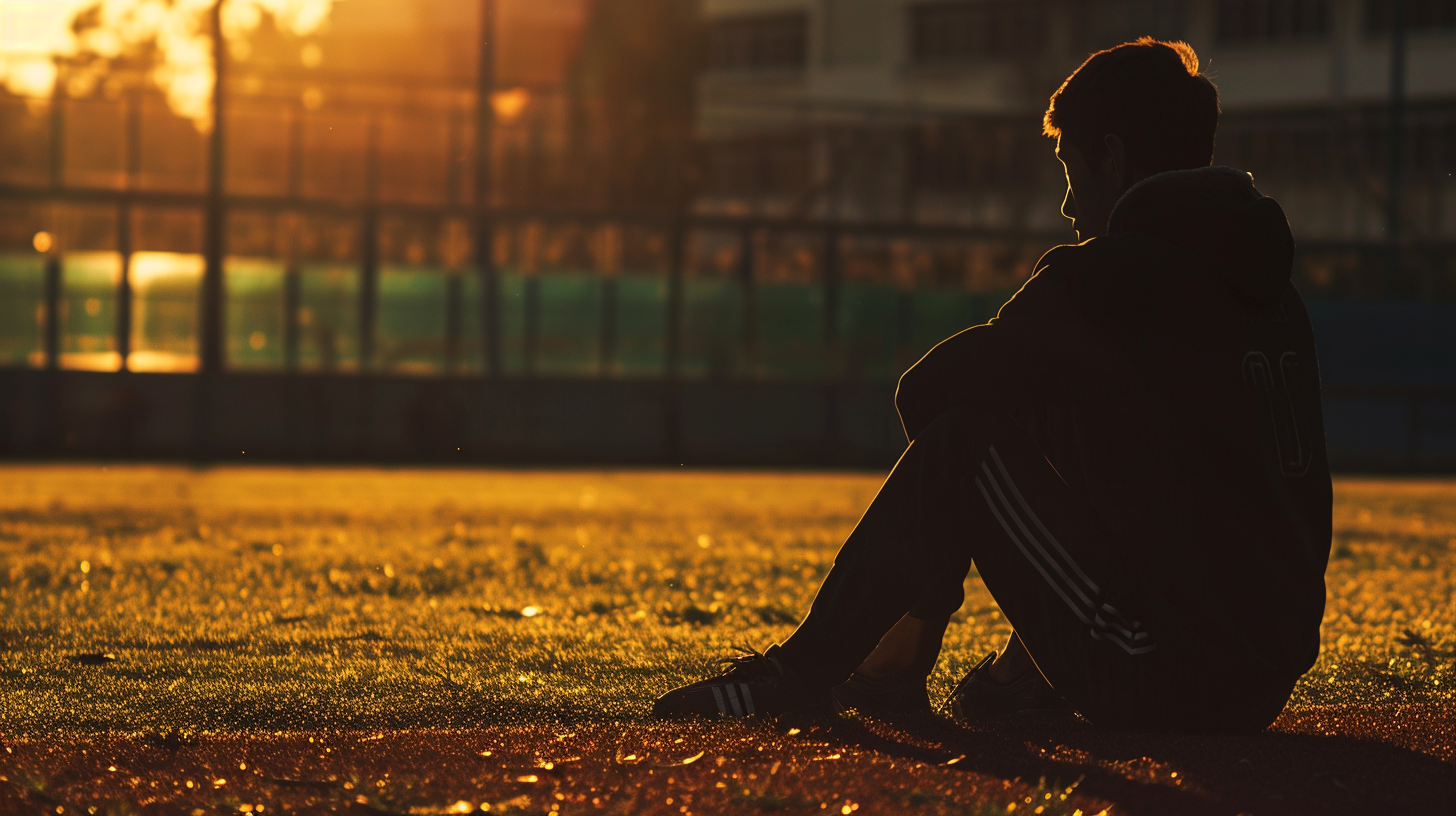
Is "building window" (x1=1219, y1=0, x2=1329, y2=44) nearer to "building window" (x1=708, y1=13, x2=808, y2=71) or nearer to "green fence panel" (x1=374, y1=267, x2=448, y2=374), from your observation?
"building window" (x1=708, y1=13, x2=808, y2=71)

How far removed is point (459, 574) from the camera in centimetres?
704

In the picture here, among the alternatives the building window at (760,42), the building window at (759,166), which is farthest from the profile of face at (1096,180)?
the building window at (760,42)

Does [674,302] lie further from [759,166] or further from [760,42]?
[760,42]

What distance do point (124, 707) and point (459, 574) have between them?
3.42m

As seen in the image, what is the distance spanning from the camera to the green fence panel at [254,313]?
2408cm

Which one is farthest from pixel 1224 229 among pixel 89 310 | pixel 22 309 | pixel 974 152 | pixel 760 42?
pixel 760 42

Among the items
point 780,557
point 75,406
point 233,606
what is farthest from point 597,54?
point 233,606

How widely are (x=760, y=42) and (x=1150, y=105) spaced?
41.8 meters

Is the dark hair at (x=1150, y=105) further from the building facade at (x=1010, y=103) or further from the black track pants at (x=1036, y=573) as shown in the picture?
the building facade at (x=1010, y=103)

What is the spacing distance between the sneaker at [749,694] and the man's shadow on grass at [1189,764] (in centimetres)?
10

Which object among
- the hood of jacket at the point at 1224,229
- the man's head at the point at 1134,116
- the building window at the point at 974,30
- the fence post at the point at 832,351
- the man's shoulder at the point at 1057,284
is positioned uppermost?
the building window at the point at 974,30

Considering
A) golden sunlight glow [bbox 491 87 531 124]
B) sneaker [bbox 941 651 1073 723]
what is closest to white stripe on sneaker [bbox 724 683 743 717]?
sneaker [bbox 941 651 1073 723]

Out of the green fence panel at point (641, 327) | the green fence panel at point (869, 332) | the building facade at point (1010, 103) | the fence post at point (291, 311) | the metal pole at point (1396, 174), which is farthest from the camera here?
the building facade at point (1010, 103)

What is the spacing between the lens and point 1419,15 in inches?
1457
